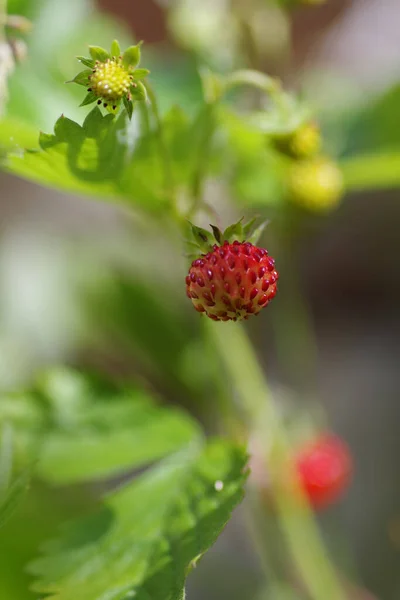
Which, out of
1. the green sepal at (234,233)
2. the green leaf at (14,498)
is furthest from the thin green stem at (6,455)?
the green sepal at (234,233)

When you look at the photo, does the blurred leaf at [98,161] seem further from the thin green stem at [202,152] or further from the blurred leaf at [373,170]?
the blurred leaf at [373,170]

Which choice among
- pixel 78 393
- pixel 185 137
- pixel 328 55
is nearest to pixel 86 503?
pixel 78 393

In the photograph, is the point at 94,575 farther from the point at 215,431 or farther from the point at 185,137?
the point at 215,431

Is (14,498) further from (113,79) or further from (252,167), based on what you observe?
(252,167)

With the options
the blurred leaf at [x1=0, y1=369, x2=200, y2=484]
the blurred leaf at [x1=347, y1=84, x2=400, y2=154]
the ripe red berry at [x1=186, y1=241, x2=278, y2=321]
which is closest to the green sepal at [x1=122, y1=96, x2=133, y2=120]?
the ripe red berry at [x1=186, y1=241, x2=278, y2=321]

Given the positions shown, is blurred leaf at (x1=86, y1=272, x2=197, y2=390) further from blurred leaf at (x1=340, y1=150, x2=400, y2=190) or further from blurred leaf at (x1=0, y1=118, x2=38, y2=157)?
blurred leaf at (x1=0, y1=118, x2=38, y2=157)

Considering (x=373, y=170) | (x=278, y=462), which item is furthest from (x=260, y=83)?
(x=278, y=462)
